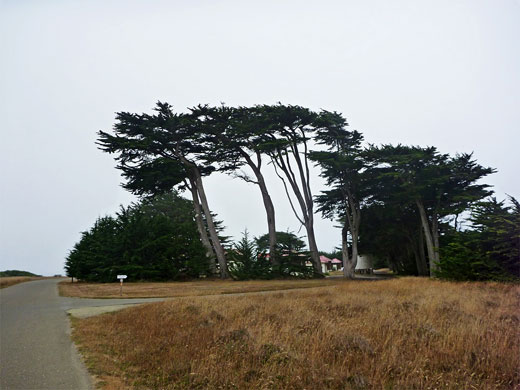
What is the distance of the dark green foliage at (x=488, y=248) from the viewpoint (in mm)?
14266

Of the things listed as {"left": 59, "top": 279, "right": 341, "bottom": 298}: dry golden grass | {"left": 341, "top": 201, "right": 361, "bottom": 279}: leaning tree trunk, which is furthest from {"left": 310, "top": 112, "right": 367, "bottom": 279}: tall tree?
{"left": 59, "top": 279, "right": 341, "bottom": 298}: dry golden grass

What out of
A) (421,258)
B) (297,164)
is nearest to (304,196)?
(297,164)

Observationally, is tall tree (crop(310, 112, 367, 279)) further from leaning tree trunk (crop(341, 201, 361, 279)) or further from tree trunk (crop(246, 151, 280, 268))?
tree trunk (crop(246, 151, 280, 268))

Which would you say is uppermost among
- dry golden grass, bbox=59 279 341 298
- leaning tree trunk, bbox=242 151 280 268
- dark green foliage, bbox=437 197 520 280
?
leaning tree trunk, bbox=242 151 280 268

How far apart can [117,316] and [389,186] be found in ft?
88.8

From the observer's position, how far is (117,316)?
360 inches

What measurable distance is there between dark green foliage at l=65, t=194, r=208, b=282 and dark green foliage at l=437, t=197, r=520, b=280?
21279 mm

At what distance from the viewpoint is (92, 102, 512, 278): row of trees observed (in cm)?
2767

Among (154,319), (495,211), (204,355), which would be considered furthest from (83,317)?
(495,211)

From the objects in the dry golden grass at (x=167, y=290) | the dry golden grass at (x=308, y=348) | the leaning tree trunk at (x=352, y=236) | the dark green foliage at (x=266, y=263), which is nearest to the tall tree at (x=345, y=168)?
the leaning tree trunk at (x=352, y=236)

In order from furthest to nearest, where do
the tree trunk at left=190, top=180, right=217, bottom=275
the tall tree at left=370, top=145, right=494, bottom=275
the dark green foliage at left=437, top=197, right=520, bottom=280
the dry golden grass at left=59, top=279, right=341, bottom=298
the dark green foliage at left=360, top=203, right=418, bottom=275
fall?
1. the dark green foliage at left=360, top=203, right=418, bottom=275
2. the tree trunk at left=190, top=180, right=217, bottom=275
3. the tall tree at left=370, top=145, right=494, bottom=275
4. the dry golden grass at left=59, top=279, right=341, bottom=298
5. the dark green foliage at left=437, top=197, right=520, bottom=280

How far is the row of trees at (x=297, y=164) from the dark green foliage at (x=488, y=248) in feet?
31.6

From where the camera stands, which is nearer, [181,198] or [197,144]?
[197,144]

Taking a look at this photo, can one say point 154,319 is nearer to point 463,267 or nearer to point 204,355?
point 204,355
